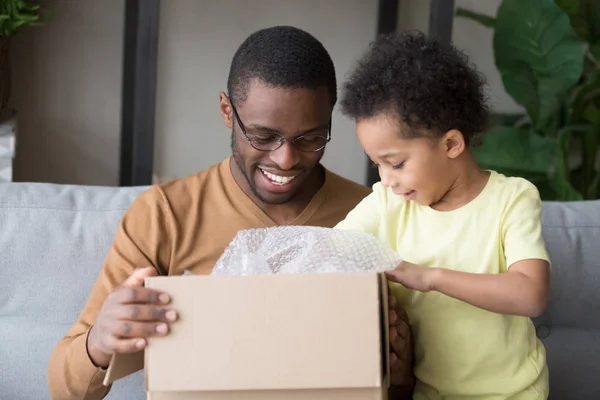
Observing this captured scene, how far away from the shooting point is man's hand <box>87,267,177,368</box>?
1057 mm

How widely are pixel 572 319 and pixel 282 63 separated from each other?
84cm

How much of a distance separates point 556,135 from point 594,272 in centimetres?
125

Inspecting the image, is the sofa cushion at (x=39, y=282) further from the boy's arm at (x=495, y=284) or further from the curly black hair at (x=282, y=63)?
the boy's arm at (x=495, y=284)

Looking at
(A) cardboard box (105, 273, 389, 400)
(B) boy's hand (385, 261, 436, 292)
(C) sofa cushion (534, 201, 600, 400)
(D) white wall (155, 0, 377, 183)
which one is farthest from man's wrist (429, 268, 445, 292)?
(D) white wall (155, 0, 377, 183)

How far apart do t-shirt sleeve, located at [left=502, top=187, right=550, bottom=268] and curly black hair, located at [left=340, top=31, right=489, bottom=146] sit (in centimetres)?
13

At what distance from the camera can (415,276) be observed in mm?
1160

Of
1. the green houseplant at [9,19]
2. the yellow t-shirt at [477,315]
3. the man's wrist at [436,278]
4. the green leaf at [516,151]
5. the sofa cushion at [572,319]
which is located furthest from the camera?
the green leaf at [516,151]

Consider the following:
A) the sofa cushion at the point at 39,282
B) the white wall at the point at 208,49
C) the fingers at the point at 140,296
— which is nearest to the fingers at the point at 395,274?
the fingers at the point at 140,296

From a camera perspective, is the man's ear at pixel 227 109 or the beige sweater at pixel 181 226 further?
the man's ear at pixel 227 109

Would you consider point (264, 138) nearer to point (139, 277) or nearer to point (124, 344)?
point (139, 277)

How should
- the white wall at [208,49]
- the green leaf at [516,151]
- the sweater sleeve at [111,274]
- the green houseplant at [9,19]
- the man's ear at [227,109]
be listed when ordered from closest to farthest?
the sweater sleeve at [111,274] < the man's ear at [227,109] < the green houseplant at [9,19] < the green leaf at [516,151] < the white wall at [208,49]

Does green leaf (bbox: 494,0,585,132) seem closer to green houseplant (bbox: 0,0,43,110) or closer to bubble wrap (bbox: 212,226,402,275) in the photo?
green houseplant (bbox: 0,0,43,110)

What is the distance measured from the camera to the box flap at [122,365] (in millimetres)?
1133

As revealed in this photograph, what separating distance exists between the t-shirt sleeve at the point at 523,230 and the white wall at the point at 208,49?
1.96 meters
